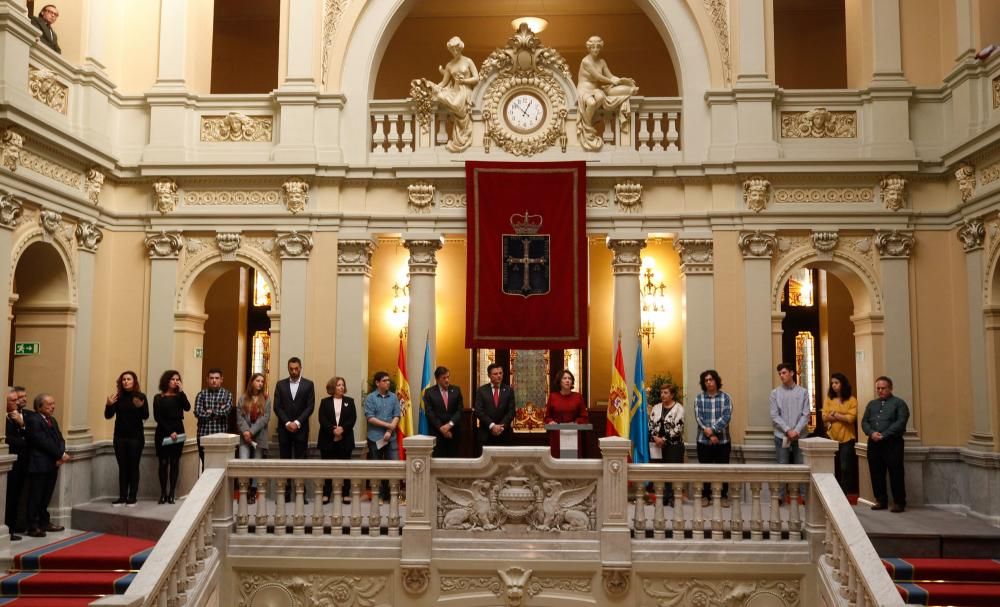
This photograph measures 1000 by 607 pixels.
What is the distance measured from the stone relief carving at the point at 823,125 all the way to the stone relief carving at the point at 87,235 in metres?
9.01

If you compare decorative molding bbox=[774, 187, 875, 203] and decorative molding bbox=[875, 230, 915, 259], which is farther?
decorative molding bbox=[774, 187, 875, 203]

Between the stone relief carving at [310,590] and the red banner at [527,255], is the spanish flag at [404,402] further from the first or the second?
the stone relief carving at [310,590]

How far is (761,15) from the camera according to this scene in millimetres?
11234

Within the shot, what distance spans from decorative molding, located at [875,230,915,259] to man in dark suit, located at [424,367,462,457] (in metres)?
5.71

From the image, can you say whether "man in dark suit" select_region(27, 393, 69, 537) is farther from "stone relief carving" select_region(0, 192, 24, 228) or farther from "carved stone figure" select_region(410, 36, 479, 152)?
"carved stone figure" select_region(410, 36, 479, 152)

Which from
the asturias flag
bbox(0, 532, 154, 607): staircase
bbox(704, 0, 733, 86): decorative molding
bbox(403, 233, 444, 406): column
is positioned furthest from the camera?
bbox(704, 0, 733, 86): decorative molding

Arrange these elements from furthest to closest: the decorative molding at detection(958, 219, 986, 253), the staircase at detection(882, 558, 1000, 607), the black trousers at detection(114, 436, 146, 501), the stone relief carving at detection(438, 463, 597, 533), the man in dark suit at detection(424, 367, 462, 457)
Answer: the decorative molding at detection(958, 219, 986, 253), the black trousers at detection(114, 436, 146, 501), the man in dark suit at detection(424, 367, 462, 457), the stone relief carving at detection(438, 463, 597, 533), the staircase at detection(882, 558, 1000, 607)

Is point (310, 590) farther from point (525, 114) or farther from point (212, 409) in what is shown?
point (525, 114)

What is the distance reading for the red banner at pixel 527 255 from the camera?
1096cm

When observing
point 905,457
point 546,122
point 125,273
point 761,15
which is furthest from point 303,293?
point 905,457

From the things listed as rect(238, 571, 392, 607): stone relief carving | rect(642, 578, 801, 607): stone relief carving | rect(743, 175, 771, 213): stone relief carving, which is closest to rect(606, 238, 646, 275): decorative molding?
rect(743, 175, 771, 213): stone relief carving

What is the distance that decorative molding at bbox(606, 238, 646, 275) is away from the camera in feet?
36.8

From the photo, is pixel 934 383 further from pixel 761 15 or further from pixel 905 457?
pixel 761 15

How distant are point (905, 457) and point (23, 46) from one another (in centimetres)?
1110
